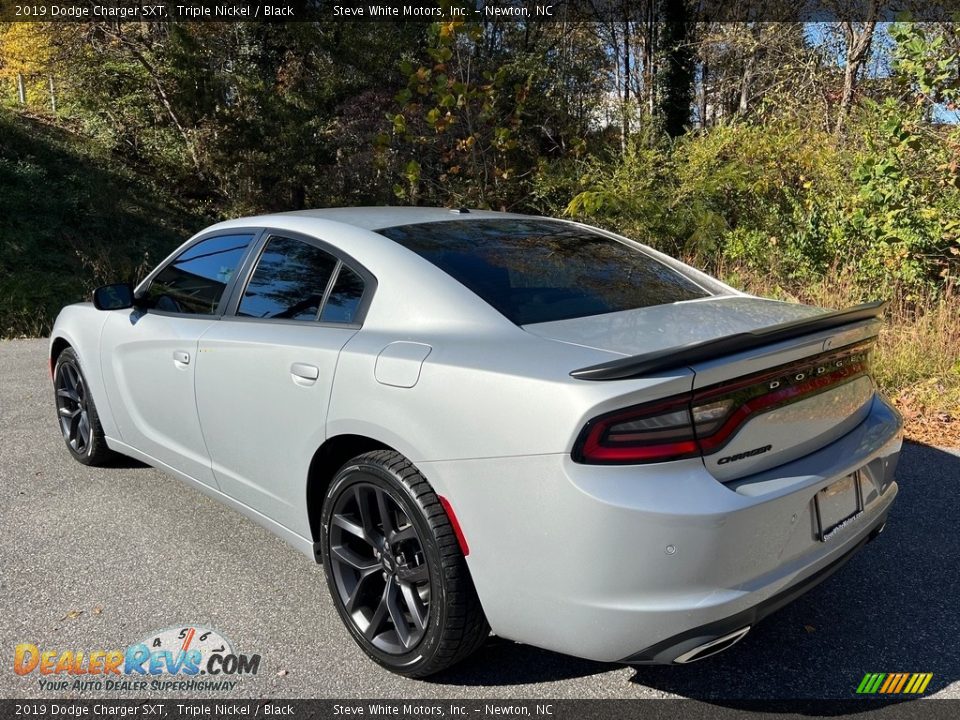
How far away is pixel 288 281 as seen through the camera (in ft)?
10.2

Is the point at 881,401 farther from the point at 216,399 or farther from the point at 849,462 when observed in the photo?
the point at 216,399

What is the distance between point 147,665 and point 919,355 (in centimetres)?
550

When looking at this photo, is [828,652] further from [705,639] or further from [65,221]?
[65,221]

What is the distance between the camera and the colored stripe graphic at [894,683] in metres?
2.40

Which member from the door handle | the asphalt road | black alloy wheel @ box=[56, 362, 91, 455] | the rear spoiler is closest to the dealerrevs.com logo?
the asphalt road

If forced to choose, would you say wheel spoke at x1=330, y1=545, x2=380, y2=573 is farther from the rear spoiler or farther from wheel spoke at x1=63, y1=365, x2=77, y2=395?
wheel spoke at x1=63, y1=365, x2=77, y2=395

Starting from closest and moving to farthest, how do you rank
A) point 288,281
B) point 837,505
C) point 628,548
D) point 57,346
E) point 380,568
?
1. point 628,548
2. point 837,505
3. point 380,568
4. point 288,281
5. point 57,346

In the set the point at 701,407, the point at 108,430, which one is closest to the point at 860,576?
the point at 701,407

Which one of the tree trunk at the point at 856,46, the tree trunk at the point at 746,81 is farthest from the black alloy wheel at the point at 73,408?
the tree trunk at the point at 746,81

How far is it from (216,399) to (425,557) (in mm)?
1299

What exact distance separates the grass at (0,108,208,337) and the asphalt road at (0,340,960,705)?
24.6 feet

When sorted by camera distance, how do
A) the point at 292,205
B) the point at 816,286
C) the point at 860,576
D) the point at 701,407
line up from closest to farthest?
the point at 701,407 < the point at 860,576 < the point at 816,286 < the point at 292,205

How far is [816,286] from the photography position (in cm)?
743

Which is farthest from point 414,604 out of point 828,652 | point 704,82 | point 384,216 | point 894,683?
point 704,82
